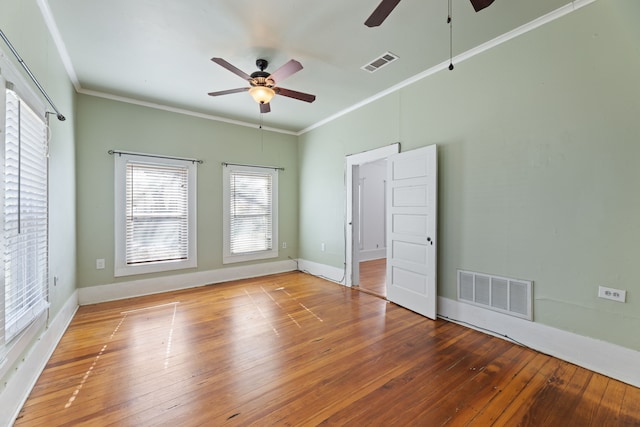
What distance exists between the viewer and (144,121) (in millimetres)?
4055

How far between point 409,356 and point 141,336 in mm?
2603

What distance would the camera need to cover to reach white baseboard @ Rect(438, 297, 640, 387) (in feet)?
6.48

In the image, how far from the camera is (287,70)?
8.27ft

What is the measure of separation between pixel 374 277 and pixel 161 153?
4.19m

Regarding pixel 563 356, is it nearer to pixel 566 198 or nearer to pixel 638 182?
pixel 566 198

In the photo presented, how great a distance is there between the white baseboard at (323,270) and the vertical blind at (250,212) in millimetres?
773

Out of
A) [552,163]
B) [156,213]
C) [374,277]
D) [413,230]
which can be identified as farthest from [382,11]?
[374,277]

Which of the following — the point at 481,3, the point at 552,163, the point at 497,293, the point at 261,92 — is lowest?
the point at 497,293

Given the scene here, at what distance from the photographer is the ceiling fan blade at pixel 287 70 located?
2.39 metres

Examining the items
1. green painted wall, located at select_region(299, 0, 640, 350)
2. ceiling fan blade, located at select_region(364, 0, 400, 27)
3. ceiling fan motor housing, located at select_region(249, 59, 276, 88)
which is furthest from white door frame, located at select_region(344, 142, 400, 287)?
ceiling fan blade, located at select_region(364, 0, 400, 27)

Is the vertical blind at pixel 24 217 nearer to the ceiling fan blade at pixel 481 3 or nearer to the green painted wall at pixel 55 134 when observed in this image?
the green painted wall at pixel 55 134

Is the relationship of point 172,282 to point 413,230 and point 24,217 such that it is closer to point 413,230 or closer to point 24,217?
point 24,217

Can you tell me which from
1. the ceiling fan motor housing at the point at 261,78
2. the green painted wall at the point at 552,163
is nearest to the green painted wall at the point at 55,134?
the ceiling fan motor housing at the point at 261,78

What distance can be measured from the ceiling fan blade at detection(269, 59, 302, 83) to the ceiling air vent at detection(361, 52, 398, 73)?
1.01 m
